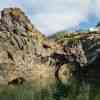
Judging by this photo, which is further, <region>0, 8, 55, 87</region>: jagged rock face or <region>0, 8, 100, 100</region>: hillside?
<region>0, 8, 100, 100</region>: hillside

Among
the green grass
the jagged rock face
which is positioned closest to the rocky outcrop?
the jagged rock face

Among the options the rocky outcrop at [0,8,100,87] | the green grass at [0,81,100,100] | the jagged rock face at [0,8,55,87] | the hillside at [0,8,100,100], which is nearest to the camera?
the green grass at [0,81,100,100]

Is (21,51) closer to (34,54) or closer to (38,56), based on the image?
(34,54)

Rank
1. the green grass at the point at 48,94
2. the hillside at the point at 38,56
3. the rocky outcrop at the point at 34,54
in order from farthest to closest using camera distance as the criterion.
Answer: the rocky outcrop at the point at 34,54, the hillside at the point at 38,56, the green grass at the point at 48,94

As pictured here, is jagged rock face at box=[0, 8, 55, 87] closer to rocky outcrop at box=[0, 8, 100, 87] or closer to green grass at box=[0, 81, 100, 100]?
rocky outcrop at box=[0, 8, 100, 87]

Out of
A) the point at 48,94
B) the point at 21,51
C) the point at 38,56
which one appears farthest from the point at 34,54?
the point at 48,94

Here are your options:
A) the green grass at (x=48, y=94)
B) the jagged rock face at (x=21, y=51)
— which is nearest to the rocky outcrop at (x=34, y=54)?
the jagged rock face at (x=21, y=51)

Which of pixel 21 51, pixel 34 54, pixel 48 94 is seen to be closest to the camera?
pixel 48 94

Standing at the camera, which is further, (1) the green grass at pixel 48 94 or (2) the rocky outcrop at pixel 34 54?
(2) the rocky outcrop at pixel 34 54

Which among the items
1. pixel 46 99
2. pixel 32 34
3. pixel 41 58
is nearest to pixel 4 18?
pixel 32 34

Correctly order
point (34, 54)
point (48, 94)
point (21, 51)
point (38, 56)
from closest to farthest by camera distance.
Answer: point (48, 94) < point (21, 51) < point (34, 54) < point (38, 56)

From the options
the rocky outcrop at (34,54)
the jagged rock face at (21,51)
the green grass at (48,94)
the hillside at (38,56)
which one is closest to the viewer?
the green grass at (48,94)

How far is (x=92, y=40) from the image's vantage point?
171 meters

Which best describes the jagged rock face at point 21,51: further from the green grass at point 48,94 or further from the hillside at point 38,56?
the green grass at point 48,94
